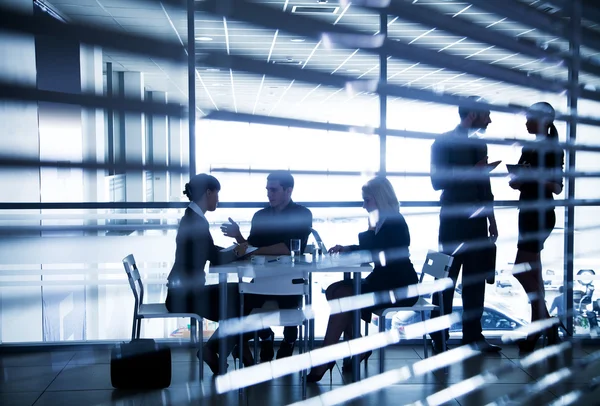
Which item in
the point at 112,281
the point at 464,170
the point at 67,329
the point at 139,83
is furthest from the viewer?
the point at 139,83

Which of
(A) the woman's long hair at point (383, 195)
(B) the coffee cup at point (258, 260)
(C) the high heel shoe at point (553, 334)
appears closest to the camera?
(B) the coffee cup at point (258, 260)

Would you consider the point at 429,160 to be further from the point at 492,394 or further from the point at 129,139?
the point at 129,139

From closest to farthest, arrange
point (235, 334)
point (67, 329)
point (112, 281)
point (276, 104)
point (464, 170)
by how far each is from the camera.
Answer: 1. point (235, 334)
2. point (464, 170)
3. point (112, 281)
4. point (67, 329)
5. point (276, 104)

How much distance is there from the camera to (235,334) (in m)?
2.82

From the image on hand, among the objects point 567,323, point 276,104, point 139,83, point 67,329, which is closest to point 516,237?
point 567,323

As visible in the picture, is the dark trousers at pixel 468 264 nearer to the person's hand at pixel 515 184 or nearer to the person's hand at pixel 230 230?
the person's hand at pixel 515 184

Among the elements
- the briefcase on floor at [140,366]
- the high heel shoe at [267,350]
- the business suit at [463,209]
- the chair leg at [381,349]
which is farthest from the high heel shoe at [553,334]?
the briefcase on floor at [140,366]

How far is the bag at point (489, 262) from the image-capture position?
3.23m

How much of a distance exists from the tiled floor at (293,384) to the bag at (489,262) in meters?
0.41

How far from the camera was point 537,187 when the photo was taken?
327 cm

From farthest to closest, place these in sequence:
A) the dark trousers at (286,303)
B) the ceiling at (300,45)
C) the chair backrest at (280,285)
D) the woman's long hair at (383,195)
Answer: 1. the ceiling at (300,45)
2. the dark trousers at (286,303)
3. the woman's long hair at (383,195)
4. the chair backrest at (280,285)

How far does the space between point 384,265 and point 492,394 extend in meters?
0.73

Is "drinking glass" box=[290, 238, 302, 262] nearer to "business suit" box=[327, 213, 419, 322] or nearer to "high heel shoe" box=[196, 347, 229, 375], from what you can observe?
"business suit" box=[327, 213, 419, 322]

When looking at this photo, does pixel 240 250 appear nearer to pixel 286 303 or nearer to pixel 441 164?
pixel 286 303
